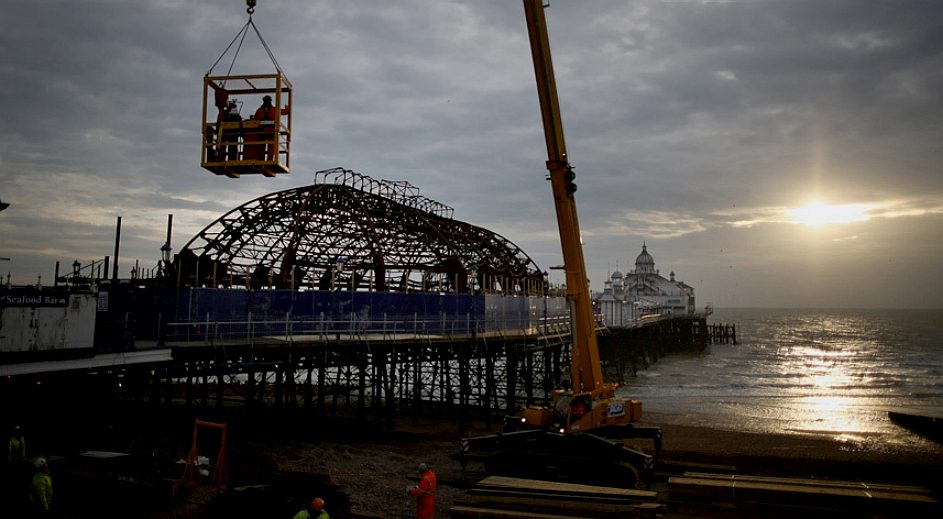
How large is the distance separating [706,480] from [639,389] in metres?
32.3

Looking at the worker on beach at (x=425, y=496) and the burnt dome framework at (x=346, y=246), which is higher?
the burnt dome framework at (x=346, y=246)

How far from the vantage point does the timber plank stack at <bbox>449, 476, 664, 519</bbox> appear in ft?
34.3

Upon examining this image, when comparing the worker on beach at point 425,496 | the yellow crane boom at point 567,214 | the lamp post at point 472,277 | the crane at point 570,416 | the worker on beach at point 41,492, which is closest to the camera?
the worker on beach at point 41,492

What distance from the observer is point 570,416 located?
1611 cm

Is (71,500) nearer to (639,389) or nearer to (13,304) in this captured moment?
(13,304)

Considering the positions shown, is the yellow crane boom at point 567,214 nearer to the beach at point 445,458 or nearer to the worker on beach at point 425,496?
the beach at point 445,458

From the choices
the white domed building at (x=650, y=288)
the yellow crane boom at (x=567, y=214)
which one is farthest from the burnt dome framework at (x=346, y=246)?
the white domed building at (x=650, y=288)

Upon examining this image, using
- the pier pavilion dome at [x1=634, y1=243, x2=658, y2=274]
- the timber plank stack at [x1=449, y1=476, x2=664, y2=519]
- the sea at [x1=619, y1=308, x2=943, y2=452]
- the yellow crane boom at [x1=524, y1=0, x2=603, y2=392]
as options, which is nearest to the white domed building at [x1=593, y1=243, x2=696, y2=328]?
the pier pavilion dome at [x1=634, y1=243, x2=658, y2=274]

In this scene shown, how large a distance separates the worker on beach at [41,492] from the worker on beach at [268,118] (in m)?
7.00

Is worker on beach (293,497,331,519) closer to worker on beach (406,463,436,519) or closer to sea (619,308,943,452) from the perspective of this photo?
worker on beach (406,463,436,519)

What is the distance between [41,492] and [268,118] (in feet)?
26.4

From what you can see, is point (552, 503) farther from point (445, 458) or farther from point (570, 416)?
point (445, 458)

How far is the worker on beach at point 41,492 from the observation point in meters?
10.4

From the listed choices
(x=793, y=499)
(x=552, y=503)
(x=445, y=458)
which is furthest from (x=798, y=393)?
(x=552, y=503)
